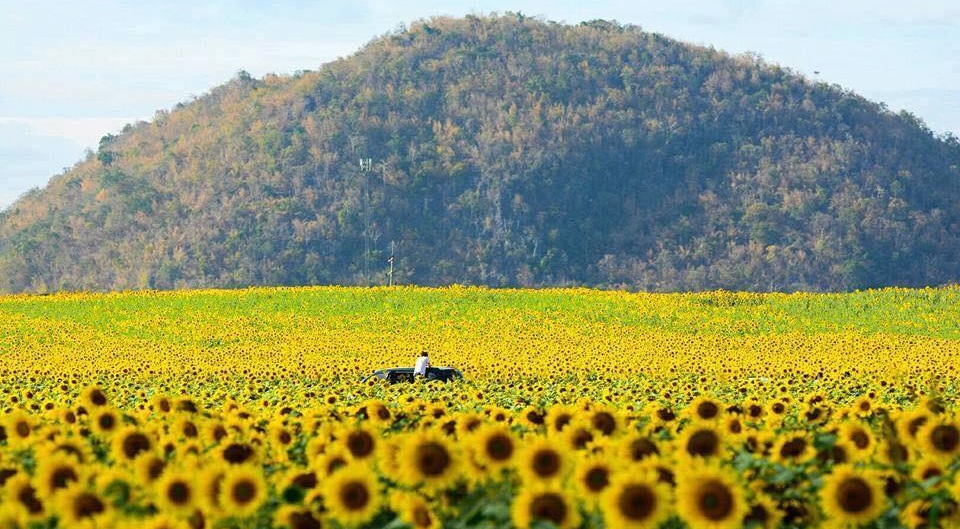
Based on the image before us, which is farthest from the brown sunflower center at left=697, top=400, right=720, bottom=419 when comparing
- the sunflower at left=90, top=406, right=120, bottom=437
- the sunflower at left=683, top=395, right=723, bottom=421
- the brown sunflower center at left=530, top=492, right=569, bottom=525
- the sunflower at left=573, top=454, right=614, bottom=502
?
the sunflower at left=90, top=406, right=120, bottom=437

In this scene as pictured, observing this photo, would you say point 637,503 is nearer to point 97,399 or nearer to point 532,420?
point 532,420

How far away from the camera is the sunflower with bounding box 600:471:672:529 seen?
5.02 metres

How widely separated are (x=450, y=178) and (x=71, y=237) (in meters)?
29.7

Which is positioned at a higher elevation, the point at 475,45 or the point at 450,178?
the point at 475,45

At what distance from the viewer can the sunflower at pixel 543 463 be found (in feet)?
18.3

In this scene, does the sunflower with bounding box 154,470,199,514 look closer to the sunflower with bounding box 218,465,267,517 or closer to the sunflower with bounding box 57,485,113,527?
the sunflower with bounding box 218,465,267,517

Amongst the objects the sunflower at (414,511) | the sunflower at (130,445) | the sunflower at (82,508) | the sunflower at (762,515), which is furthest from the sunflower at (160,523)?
the sunflower at (762,515)

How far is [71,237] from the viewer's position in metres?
108

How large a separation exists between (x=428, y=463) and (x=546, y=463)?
46cm

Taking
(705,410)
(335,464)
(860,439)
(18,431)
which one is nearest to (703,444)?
(860,439)

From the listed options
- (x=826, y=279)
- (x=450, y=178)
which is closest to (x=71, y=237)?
(x=450, y=178)

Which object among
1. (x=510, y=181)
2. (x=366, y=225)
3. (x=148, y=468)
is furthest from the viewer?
(x=510, y=181)

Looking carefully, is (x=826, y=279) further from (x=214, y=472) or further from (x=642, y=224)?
(x=214, y=472)

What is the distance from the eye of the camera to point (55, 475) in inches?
221
